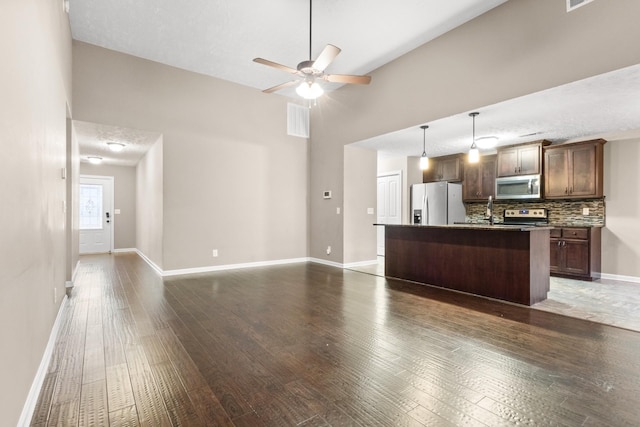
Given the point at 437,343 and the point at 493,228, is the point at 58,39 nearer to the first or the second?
the point at 437,343

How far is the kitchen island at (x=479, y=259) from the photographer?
378cm

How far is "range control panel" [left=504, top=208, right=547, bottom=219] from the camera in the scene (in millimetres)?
6066

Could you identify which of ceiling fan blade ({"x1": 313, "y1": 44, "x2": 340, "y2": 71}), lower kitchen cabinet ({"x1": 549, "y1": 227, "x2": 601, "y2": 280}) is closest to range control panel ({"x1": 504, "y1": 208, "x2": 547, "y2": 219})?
lower kitchen cabinet ({"x1": 549, "y1": 227, "x2": 601, "y2": 280})

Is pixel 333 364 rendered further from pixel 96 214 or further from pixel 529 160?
pixel 96 214

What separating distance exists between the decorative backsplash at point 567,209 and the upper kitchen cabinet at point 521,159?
0.67m

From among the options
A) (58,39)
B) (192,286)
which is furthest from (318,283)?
(58,39)

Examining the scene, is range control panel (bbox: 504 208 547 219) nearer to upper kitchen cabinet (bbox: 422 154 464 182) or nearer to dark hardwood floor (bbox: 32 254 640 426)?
upper kitchen cabinet (bbox: 422 154 464 182)

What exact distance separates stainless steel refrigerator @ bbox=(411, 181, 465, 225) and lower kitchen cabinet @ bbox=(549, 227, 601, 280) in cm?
195

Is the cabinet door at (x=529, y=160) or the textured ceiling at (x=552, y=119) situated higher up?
the textured ceiling at (x=552, y=119)

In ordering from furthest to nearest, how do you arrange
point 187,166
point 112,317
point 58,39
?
point 187,166, point 112,317, point 58,39

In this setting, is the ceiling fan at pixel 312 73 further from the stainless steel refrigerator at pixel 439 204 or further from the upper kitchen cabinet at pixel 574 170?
the upper kitchen cabinet at pixel 574 170

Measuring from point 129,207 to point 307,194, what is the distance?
17.7 feet

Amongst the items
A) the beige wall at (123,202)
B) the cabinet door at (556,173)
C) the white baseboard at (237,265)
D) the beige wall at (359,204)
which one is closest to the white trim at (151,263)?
the white baseboard at (237,265)

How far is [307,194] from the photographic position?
7172mm
